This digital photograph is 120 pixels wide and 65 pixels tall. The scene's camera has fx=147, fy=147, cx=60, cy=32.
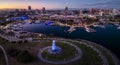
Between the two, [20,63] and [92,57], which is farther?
[92,57]

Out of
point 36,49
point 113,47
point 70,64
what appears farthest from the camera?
point 113,47

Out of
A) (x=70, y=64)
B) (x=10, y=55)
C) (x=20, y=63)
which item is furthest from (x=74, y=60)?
(x=10, y=55)

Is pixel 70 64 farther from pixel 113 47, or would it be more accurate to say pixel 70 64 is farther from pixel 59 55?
pixel 113 47

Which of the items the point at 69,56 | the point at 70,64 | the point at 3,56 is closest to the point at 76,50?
the point at 69,56

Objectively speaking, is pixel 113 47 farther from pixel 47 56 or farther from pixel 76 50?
pixel 47 56

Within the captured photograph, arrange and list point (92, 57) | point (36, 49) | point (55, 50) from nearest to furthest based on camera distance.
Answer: point (92, 57) → point (55, 50) → point (36, 49)

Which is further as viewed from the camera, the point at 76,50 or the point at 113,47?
the point at 113,47

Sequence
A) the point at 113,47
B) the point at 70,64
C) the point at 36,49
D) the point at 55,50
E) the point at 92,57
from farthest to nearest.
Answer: the point at 113,47 < the point at 36,49 < the point at 55,50 < the point at 92,57 < the point at 70,64

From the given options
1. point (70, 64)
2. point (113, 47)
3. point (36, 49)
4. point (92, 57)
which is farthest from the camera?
point (113, 47)
